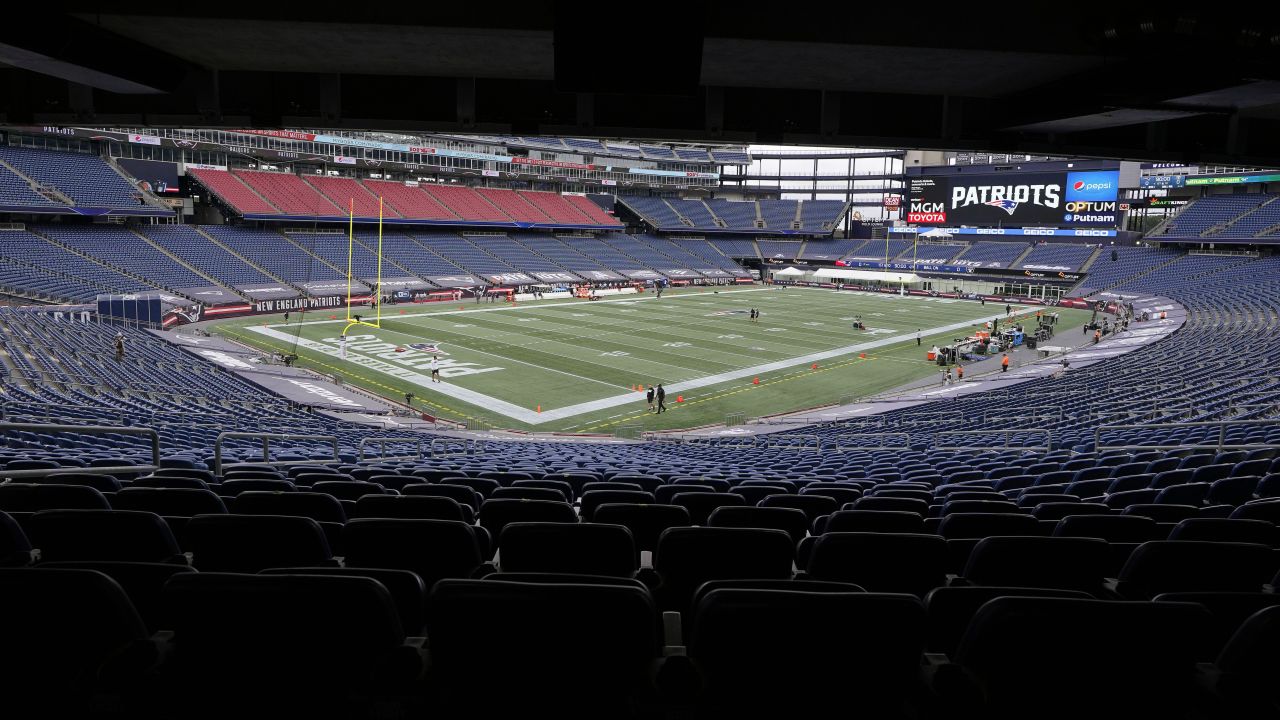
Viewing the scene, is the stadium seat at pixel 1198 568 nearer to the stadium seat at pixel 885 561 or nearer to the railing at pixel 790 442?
the stadium seat at pixel 885 561

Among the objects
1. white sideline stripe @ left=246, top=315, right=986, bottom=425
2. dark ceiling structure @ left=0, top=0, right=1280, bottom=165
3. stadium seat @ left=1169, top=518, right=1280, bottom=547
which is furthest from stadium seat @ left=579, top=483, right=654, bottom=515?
white sideline stripe @ left=246, top=315, right=986, bottom=425

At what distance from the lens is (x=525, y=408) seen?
30.4 m

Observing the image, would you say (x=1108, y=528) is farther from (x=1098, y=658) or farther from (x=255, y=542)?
(x=255, y=542)

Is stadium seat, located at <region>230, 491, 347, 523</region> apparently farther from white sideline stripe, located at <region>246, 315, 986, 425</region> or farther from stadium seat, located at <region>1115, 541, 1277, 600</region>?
white sideline stripe, located at <region>246, 315, 986, 425</region>

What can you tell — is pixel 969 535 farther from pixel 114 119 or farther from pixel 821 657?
pixel 114 119

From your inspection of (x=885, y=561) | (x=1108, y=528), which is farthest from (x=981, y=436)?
(x=885, y=561)

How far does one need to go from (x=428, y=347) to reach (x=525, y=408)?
14.4 metres

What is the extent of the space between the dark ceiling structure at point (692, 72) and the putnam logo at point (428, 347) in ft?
106

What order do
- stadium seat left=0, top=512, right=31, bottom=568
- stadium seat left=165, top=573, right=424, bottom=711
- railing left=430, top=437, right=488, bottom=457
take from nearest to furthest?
stadium seat left=165, top=573, right=424, bottom=711 < stadium seat left=0, top=512, right=31, bottom=568 < railing left=430, top=437, right=488, bottom=457

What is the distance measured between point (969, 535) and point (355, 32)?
6.56m

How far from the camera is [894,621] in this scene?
2557 millimetres

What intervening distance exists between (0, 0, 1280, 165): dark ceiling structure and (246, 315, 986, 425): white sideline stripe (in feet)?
66.7

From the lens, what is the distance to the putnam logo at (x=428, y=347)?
41.1 metres

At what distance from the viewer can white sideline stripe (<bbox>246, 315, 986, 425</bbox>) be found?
29922 mm
